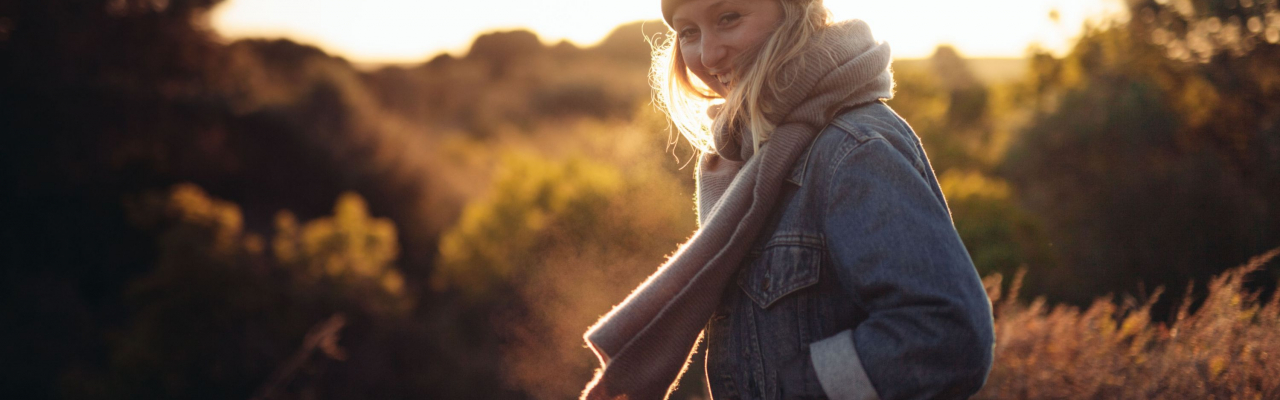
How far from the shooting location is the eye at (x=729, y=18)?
153cm

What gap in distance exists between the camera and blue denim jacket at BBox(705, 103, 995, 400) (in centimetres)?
121

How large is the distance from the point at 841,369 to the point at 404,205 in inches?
1765

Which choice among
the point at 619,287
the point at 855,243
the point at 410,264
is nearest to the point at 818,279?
the point at 855,243

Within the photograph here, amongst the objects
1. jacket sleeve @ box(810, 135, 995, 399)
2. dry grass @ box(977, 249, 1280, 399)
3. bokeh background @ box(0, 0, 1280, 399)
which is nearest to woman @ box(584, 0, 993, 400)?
jacket sleeve @ box(810, 135, 995, 399)

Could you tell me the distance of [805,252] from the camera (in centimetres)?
139

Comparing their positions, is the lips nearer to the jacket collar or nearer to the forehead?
the forehead

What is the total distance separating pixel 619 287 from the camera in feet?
81.9

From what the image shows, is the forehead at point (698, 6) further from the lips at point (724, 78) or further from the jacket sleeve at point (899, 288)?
the jacket sleeve at point (899, 288)

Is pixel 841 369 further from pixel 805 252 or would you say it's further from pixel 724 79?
pixel 724 79

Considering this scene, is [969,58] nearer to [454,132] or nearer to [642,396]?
[454,132]

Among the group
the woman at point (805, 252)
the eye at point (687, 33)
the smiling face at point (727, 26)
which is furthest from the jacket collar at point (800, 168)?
the eye at point (687, 33)

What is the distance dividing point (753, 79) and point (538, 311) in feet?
85.6

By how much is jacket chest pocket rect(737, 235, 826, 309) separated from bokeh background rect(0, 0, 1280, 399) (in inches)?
488

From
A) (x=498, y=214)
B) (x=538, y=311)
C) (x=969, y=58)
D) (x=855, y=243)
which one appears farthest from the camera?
(x=969, y=58)
